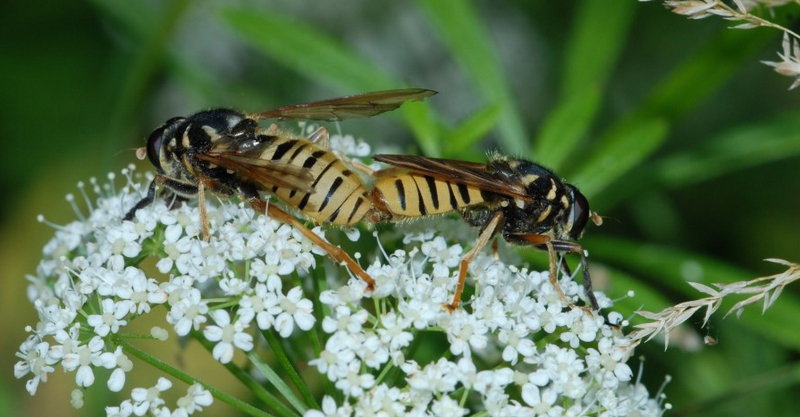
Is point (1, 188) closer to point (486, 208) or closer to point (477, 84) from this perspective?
point (477, 84)

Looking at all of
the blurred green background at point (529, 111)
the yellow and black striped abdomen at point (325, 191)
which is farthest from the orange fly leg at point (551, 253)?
the yellow and black striped abdomen at point (325, 191)

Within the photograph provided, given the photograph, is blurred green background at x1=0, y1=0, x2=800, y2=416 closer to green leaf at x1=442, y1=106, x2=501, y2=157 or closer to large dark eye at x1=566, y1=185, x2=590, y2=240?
green leaf at x1=442, y1=106, x2=501, y2=157

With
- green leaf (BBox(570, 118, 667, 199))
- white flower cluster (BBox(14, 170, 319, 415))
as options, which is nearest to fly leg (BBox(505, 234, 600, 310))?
green leaf (BBox(570, 118, 667, 199))

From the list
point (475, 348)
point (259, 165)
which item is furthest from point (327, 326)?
point (259, 165)

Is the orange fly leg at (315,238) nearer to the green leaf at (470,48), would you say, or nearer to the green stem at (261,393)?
the green stem at (261,393)

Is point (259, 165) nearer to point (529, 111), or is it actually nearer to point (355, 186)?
point (355, 186)

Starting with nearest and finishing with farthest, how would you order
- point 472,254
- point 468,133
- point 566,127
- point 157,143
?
point 472,254 < point 157,143 < point 468,133 < point 566,127
